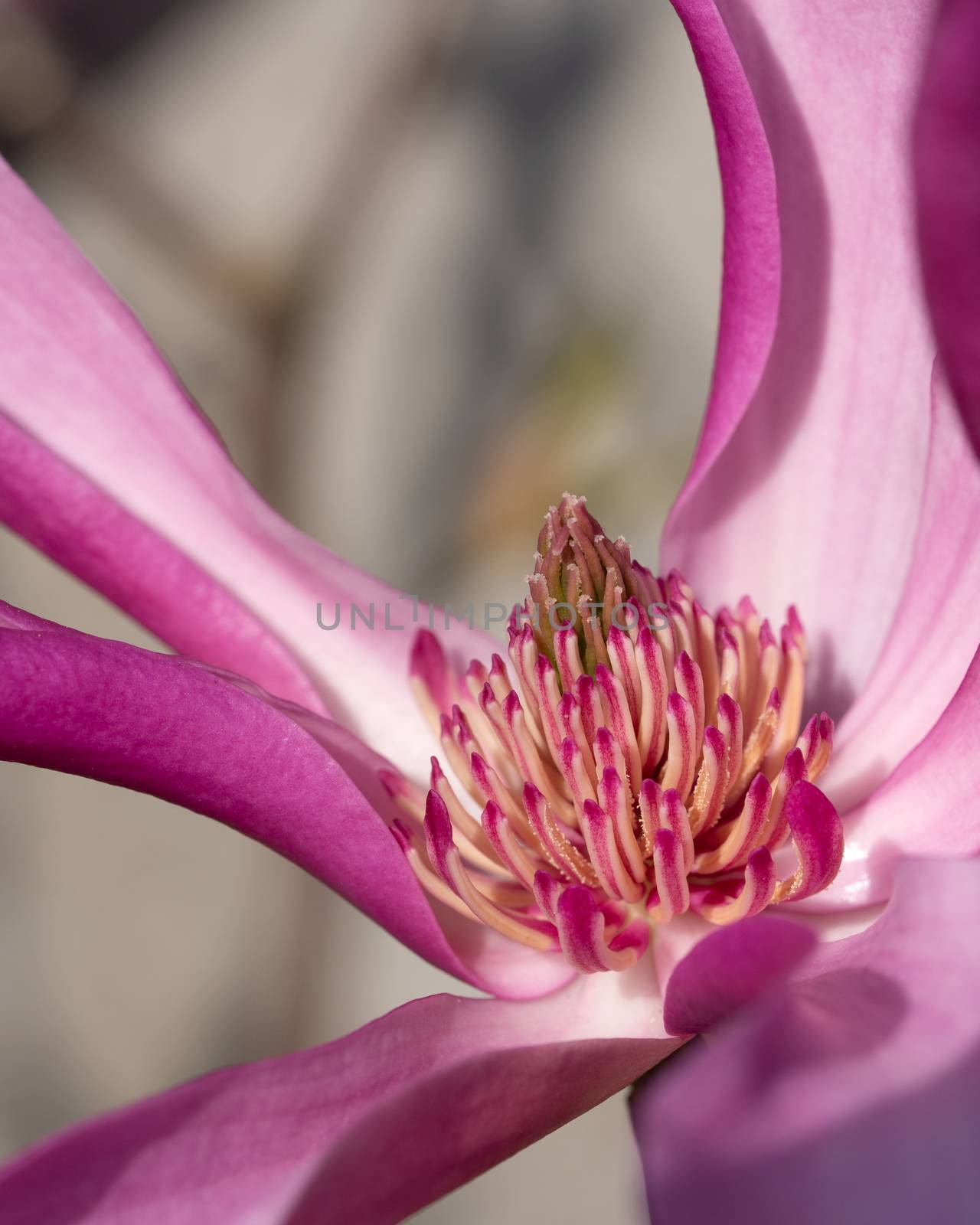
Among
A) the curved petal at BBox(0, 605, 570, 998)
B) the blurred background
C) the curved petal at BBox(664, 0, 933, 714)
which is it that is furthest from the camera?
the blurred background

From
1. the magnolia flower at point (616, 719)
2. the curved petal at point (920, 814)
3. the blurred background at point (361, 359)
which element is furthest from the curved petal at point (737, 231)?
the blurred background at point (361, 359)

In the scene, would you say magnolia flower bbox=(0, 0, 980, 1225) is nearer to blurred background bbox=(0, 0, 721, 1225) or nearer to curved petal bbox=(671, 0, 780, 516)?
curved petal bbox=(671, 0, 780, 516)

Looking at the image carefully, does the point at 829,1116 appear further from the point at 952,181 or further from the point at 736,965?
the point at 952,181

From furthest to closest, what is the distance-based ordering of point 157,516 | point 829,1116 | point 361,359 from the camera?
1. point 361,359
2. point 157,516
3. point 829,1116

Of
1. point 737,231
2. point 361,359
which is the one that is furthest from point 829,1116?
point 361,359

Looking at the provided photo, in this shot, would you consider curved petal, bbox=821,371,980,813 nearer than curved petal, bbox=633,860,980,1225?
No

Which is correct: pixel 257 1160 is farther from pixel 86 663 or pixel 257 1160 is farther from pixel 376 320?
pixel 376 320

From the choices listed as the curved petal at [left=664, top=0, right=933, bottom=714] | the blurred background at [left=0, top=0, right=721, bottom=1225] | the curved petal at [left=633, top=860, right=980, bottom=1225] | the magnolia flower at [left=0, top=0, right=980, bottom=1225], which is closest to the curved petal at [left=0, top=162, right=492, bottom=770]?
the magnolia flower at [left=0, top=0, right=980, bottom=1225]
